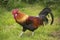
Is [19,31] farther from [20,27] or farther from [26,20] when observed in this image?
[26,20]

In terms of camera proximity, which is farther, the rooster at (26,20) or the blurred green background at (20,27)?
the blurred green background at (20,27)

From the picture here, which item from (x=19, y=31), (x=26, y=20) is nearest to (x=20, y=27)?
(x=19, y=31)

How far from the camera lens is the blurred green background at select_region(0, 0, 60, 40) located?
571 centimetres

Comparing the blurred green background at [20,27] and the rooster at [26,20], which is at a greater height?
the rooster at [26,20]

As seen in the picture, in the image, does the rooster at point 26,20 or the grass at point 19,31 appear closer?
the rooster at point 26,20

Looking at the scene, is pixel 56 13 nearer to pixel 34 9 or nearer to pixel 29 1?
pixel 34 9

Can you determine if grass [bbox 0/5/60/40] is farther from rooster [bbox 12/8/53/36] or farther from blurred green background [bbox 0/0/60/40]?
rooster [bbox 12/8/53/36]

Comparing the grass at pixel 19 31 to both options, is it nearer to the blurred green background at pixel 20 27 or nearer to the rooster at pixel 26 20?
the blurred green background at pixel 20 27

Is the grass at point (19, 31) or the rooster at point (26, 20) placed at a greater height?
the rooster at point (26, 20)

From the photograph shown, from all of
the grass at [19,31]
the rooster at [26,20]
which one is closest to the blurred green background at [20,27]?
the grass at [19,31]

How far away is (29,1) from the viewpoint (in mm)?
8789

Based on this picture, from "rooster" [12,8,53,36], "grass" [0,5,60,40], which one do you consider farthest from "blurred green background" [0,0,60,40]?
"rooster" [12,8,53,36]

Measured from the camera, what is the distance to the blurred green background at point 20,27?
18.7ft

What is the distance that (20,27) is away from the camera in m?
6.40
